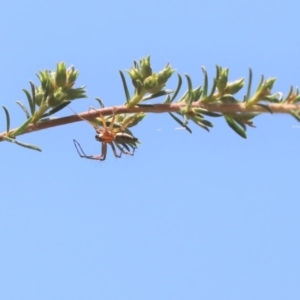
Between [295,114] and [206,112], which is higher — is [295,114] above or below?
below

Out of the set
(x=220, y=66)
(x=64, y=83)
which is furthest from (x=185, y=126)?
(x=64, y=83)

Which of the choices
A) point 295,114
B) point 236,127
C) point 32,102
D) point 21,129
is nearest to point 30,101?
point 32,102

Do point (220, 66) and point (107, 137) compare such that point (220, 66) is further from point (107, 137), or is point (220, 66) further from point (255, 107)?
point (107, 137)

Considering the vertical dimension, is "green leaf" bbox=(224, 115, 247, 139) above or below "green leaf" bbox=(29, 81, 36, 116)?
below

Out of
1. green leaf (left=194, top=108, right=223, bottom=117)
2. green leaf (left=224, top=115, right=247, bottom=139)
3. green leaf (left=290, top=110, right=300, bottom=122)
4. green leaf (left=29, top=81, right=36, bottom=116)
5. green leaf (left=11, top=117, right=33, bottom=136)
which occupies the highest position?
green leaf (left=29, top=81, right=36, bottom=116)

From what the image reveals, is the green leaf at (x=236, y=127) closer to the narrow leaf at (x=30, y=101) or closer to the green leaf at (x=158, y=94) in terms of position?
the green leaf at (x=158, y=94)

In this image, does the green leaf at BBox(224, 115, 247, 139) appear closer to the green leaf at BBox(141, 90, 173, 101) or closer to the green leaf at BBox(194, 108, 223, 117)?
the green leaf at BBox(194, 108, 223, 117)

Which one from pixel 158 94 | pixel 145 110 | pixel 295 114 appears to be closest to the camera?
pixel 295 114

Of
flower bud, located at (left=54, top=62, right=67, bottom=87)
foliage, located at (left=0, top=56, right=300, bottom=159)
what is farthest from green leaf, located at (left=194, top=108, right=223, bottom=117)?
flower bud, located at (left=54, top=62, right=67, bottom=87)

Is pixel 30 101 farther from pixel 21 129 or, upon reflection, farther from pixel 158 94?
pixel 158 94
